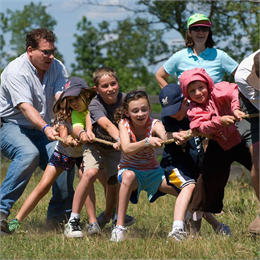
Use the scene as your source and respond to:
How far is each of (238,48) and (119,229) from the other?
26.6 ft

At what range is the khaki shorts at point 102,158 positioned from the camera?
5.95 m

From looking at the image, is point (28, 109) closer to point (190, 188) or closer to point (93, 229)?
point (93, 229)

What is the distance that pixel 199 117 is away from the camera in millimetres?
4961

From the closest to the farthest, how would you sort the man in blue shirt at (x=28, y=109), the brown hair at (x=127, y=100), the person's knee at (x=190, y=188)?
the person's knee at (x=190, y=188) → the brown hair at (x=127, y=100) → the man in blue shirt at (x=28, y=109)

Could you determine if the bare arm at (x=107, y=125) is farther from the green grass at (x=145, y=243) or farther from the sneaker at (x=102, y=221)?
the sneaker at (x=102, y=221)

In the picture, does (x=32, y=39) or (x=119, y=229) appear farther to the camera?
(x=32, y=39)

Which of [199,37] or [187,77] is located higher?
[199,37]

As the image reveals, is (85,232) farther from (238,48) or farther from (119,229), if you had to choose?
(238,48)

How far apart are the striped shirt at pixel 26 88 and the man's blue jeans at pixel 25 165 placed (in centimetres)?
16

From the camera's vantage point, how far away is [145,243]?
5059 millimetres

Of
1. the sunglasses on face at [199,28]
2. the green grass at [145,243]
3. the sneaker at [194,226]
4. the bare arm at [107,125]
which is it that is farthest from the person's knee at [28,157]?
the sunglasses on face at [199,28]

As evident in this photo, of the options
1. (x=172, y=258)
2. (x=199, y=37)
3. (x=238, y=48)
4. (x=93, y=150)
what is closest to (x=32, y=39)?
(x=93, y=150)

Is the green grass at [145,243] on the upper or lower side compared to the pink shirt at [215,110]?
lower

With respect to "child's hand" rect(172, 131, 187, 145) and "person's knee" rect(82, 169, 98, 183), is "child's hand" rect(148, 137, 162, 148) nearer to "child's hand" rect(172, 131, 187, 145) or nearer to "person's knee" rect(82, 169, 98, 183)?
"child's hand" rect(172, 131, 187, 145)
